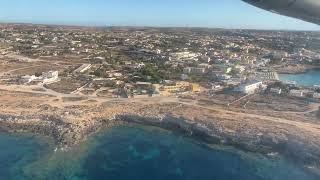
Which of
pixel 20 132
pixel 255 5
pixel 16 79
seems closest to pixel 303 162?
pixel 20 132

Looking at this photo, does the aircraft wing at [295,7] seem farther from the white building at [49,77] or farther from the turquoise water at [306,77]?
the turquoise water at [306,77]

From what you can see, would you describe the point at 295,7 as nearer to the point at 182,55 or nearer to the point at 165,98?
the point at 165,98

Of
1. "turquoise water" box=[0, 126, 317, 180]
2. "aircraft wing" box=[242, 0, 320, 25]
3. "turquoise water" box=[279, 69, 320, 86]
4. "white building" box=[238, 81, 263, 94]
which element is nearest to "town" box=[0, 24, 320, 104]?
"white building" box=[238, 81, 263, 94]

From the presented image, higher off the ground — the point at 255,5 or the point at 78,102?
the point at 255,5

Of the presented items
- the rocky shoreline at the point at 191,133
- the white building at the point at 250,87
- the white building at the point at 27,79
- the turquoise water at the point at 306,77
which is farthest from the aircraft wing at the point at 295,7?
the turquoise water at the point at 306,77

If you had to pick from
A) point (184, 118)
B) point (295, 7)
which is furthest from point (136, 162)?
point (295, 7)

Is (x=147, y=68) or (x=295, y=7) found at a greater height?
(x=295, y=7)

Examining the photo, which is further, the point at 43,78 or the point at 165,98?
the point at 43,78

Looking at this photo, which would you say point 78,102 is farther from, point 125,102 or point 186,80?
point 186,80
